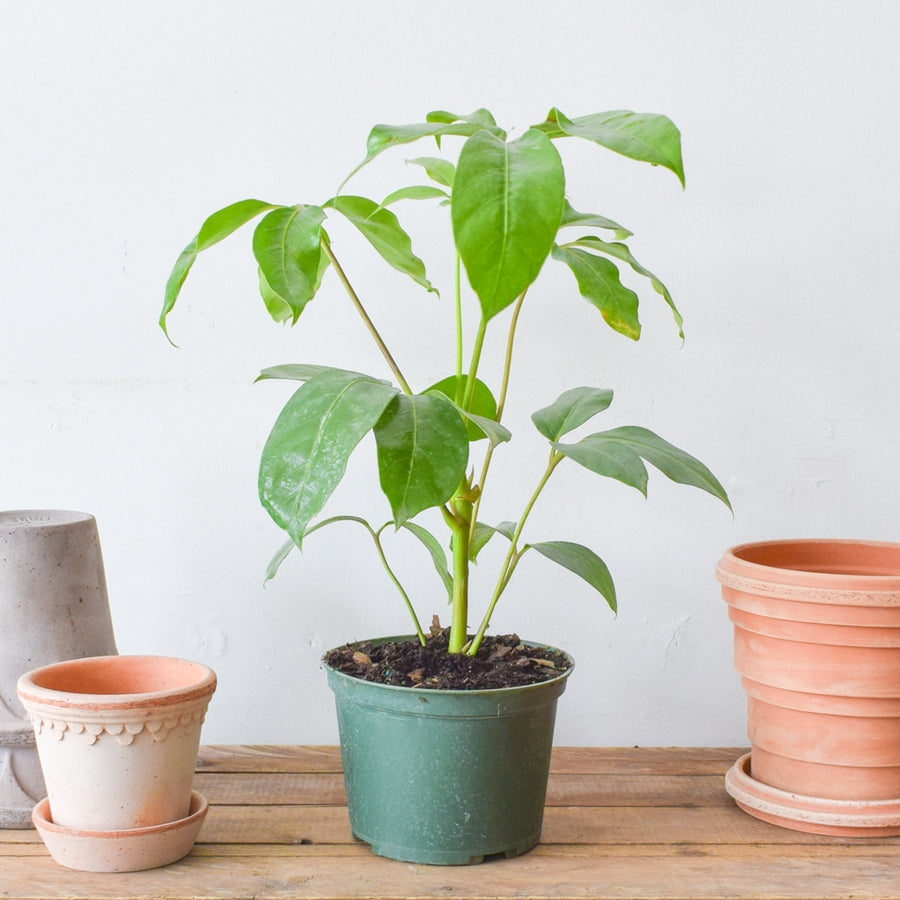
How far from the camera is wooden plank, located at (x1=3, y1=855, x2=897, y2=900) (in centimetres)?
101

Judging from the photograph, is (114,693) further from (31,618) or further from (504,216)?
(504,216)

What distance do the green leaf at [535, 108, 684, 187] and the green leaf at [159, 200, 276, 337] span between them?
32cm

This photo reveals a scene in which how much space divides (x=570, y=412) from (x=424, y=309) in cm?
38

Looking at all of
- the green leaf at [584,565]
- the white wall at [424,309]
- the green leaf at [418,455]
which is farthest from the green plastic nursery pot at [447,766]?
the white wall at [424,309]

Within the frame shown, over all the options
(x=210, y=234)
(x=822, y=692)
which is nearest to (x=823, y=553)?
(x=822, y=692)

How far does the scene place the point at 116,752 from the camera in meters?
1.04

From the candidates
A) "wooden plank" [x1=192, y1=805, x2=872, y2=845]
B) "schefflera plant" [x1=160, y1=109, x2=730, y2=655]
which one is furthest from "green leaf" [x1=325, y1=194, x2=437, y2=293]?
"wooden plank" [x1=192, y1=805, x2=872, y2=845]

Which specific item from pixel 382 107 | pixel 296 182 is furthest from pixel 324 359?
pixel 382 107

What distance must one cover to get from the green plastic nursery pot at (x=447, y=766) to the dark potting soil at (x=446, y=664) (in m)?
0.02

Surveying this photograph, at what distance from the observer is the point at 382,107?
Answer: 4.72 feet

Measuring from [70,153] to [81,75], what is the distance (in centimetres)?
10

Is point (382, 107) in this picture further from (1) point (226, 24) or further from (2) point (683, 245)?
(2) point (683, 245)

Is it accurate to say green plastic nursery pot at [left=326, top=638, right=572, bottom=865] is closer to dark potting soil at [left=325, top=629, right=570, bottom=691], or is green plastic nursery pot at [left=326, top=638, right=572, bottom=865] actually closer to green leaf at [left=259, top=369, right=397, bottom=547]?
dark potting soil at [left=325, top=629, right=570, bottom=691]

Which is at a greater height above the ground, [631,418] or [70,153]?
[70,153]
